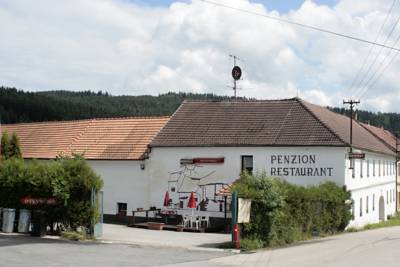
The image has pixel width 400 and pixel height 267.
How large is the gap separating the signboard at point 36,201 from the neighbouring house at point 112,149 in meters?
12.0

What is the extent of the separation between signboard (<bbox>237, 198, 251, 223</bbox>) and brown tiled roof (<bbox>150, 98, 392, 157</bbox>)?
12.0m

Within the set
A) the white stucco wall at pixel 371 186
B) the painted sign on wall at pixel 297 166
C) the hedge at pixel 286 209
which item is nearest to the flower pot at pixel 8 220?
the hedge at pixel 286 209

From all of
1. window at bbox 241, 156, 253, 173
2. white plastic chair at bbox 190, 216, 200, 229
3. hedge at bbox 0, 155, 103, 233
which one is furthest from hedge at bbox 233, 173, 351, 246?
white plastic chair at bbox 190, 216, 200, 229

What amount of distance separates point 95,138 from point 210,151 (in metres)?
9.54

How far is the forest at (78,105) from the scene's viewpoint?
3521 inches

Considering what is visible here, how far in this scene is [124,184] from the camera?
124 feet

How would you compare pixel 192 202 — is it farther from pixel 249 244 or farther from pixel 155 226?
pixel 249 244

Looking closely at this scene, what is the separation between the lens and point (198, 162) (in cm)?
3619

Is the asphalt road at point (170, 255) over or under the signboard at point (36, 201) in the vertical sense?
under

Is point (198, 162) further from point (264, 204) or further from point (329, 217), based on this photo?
point (264, 204)

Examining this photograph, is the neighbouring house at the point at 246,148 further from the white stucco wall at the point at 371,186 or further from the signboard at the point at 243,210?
the signboard at the point at 243,210

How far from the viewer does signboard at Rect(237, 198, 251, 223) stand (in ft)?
74.2

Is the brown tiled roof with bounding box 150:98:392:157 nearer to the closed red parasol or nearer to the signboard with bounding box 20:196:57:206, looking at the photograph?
the closed red parasol

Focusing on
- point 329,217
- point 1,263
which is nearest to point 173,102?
point 329,217
